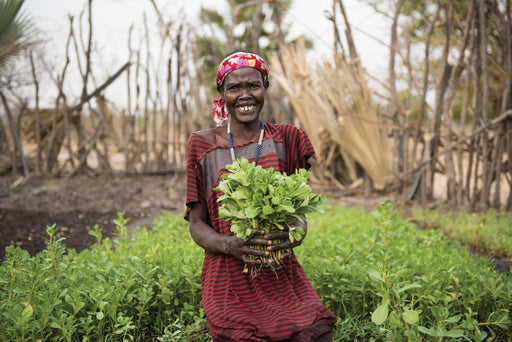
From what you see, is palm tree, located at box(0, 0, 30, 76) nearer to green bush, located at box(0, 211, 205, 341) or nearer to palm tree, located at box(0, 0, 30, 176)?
palm tree, located at box(0, 0, 30, 176)

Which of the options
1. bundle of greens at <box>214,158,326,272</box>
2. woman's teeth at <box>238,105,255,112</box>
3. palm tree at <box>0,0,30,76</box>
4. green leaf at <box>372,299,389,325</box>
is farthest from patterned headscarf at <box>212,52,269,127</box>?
palm tree at <box>0,0,30,76</box>

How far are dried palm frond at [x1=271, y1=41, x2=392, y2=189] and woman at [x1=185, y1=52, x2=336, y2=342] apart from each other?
409cm

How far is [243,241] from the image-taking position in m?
1.55

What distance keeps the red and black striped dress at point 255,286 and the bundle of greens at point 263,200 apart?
0.22 metres

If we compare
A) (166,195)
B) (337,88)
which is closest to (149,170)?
(166,195)

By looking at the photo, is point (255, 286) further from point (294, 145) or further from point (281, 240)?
point (294, 145)

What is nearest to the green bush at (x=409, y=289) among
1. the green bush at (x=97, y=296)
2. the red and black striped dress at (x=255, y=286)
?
the red and black striped dress at (x=255, y=286)

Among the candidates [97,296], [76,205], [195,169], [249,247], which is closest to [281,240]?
[249,247]

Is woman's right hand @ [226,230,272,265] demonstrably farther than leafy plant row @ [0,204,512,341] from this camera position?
No

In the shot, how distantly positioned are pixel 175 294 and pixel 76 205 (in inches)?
156

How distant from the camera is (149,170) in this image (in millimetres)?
8352

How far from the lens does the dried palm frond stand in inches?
230

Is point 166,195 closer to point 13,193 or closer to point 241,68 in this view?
point 13,193

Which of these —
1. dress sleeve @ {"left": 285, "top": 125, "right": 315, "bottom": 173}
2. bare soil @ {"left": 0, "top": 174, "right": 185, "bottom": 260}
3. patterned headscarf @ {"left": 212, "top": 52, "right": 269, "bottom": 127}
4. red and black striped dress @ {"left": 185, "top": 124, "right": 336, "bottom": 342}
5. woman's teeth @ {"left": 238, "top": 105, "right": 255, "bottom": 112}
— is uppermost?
patterned headscarf @ {"left": 212, "top": 52, "right": 269, "bottom": 127}
